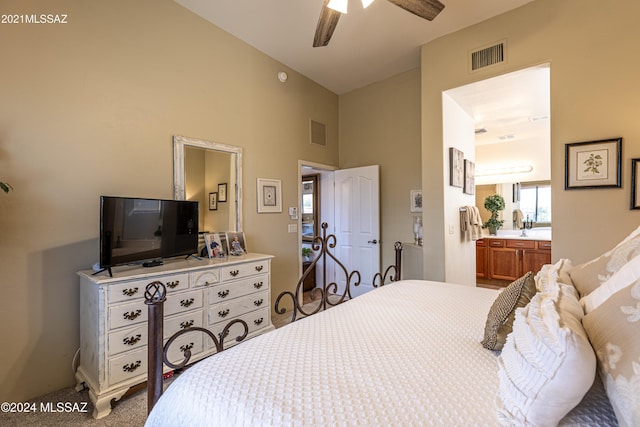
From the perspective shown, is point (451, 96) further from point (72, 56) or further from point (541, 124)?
point (72, 56)

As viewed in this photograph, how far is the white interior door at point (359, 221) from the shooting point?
409 cm

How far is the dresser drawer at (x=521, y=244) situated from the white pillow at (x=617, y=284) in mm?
4808

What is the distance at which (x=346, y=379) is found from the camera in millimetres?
842

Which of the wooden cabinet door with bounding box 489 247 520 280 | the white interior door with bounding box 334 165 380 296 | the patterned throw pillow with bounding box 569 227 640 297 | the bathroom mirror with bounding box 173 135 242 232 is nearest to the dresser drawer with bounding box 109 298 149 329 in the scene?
the bathroom mirror with bounding box 173 135 242 232

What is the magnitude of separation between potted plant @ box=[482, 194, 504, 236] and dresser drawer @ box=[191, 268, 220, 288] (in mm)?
5186

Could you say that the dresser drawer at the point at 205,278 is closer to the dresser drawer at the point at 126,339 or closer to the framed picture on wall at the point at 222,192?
the dresser drawer at the point at 126,339

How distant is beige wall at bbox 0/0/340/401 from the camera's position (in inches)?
74.3

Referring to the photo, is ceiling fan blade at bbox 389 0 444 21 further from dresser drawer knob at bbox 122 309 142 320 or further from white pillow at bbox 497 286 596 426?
dresser drawer knob at bbox 122 309 142 320

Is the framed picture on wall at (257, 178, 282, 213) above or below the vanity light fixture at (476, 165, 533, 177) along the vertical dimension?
below

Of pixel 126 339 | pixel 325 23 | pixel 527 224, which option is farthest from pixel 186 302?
pixel 527 224

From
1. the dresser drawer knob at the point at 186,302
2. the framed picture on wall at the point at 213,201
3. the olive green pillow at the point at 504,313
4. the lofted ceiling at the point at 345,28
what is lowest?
the dresser drawer knob at the point at 186,302

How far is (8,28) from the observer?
1.88 metres

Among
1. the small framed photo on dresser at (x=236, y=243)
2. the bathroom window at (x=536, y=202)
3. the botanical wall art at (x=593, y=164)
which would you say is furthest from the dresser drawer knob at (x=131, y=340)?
the bathroom window at (x=536, y=202)

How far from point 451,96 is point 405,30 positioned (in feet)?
2.82
